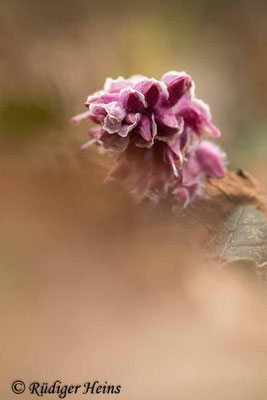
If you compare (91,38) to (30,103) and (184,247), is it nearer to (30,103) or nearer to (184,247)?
(30,103)

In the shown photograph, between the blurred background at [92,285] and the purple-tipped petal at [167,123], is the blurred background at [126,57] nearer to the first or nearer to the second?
the blurred background at [92,285]

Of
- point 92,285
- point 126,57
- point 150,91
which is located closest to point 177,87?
point 150,91

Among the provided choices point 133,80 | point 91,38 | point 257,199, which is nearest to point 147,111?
point 133,80

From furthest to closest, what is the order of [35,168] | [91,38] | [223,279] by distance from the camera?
[91,38], [35,168], [223,279]

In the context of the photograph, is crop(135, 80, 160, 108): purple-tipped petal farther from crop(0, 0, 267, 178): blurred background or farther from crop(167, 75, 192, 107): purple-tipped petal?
crop(0, 0, 267, 178): blurred background

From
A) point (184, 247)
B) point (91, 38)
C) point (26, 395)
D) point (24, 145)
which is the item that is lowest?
point (26, 395)

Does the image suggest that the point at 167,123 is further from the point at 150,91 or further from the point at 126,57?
the point at 126,57

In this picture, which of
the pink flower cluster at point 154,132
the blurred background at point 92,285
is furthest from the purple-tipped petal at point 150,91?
the blurred background at point 92,285

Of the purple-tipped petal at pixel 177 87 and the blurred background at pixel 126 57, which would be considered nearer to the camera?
the purple-tipped petal at pixel 177 87
